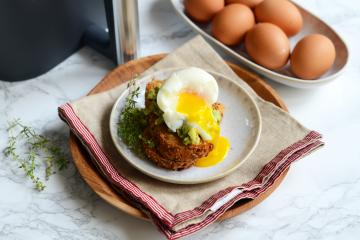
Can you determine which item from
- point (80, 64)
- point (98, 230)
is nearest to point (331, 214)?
point (98, 230)

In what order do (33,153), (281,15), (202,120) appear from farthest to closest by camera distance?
(281,15) < (33,153) < (202,120)

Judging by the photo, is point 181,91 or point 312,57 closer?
point 181,91

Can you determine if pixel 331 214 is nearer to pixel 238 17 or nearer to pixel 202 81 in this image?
pixel 202 81

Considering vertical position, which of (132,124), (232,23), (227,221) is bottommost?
(227,221)

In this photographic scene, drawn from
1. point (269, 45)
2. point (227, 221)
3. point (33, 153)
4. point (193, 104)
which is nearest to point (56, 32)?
point (33, 153)

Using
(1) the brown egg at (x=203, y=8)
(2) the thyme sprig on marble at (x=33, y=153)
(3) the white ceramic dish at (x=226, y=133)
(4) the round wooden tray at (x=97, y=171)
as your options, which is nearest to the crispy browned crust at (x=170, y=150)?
(3) the white ceramic dish at (x=226, y=133)

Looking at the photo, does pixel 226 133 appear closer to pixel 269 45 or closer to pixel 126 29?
pixel 269 45

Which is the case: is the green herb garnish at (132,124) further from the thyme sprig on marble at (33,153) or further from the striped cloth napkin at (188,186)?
the thyme sprig on marble at (33,153)
